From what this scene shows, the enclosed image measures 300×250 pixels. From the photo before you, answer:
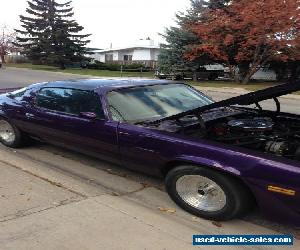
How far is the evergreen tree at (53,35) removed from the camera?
1916 inches

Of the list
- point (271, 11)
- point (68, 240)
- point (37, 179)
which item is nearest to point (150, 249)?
point (68, 240)

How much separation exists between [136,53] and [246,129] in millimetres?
56114

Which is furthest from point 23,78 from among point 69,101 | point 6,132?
point 69,101

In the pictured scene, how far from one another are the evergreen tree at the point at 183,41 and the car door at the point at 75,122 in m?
24.9

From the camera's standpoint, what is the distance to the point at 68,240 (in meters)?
3.62

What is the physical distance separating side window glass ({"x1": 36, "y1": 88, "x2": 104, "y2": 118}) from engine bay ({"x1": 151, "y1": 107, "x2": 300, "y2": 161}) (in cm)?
98

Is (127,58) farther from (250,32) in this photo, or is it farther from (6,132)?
(6,132)

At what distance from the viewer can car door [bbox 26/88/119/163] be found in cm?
495

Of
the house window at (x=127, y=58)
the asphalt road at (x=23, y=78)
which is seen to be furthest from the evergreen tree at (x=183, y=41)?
the house window at (x=127, y=58)

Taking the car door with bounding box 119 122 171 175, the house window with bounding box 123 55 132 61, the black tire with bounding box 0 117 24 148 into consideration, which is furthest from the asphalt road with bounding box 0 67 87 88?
the house window with bounding box 123 55 132 61

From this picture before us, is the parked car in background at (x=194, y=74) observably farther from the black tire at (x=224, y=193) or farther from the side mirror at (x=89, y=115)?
the black tire at (x=224, y=193)

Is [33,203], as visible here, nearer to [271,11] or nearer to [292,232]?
[292,232]

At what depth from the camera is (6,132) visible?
6.75 meters

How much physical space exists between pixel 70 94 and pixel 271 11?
21.2m
